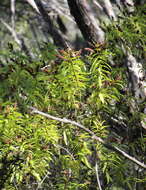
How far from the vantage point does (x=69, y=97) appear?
2180 mm

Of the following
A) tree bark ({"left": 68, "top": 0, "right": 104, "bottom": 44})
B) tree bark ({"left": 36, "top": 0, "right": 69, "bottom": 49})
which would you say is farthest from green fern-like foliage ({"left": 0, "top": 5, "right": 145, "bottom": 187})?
tree bark ({"left": 36, "top": 0, "right": 69, "bottom": 49})

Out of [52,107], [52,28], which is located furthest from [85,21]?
[52,107]

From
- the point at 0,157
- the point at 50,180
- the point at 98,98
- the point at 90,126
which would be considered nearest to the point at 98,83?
the point at 98,98

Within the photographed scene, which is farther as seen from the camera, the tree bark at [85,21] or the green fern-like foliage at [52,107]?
the tree bark at [85,21]

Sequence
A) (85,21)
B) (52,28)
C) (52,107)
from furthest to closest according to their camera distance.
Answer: (52,28) → (85,21) → (52,107)

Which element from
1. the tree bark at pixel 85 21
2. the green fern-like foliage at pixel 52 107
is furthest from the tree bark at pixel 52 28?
the green fern-like foliage at pixel 52 107

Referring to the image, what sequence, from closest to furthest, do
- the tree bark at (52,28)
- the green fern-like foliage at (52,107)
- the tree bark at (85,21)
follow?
the green fern-like foliage at (52,107) < the tree bark at (85,21) < the tree bark at (52,28)

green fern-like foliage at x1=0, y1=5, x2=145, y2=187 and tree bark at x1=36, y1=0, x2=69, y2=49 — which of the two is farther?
tree bark at x1=36, y1=0, x2=69, y2=49

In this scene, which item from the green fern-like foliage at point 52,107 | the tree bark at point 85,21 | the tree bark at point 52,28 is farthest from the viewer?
the tree bark at point 52,28

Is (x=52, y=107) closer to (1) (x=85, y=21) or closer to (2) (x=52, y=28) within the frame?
(1) (x=85, y=21)

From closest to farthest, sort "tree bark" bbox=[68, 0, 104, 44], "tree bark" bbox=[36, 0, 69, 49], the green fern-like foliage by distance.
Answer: the green fern-like foliage < "tree bark" bbox=[68, 0, 104, 44] < "tree bark" bbox=[36, 0, 69, 49]

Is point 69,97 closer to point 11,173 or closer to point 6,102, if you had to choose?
point 6,102

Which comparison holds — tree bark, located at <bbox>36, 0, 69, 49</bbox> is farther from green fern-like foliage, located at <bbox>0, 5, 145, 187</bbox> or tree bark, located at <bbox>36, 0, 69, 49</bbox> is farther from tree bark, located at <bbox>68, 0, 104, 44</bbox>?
green fern-like foliage, located at <bbox>0, 5, 145, 187</bbox>

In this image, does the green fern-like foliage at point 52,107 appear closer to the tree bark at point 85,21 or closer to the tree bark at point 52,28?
the tree bark at point 85,21
